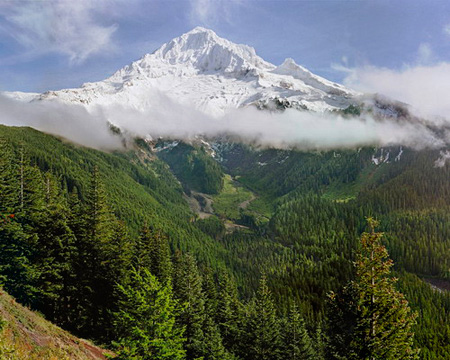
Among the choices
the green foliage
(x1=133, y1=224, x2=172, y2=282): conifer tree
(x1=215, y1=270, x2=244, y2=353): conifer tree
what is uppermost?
(x1=133, y1=224, x2=172, y2=282): conifer tree

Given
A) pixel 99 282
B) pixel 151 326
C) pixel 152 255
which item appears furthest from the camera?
pixel 152 255

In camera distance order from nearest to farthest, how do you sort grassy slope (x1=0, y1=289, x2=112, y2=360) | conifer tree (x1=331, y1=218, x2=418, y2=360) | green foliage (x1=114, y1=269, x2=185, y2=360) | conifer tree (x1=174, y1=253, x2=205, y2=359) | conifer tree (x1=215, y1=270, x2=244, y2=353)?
grassy slope (x1=0, y1=289, x2=112, y2=360), conifer tree (x1=331, y1=218, x2=418, y2=360), green foliage (x1=114, y1=269, x2=185, y2=360), conifer tree (x1=174, y1=253, x2=205, y2=359), conifer tree (x1=215, y1=270, x2=244, y2=353)

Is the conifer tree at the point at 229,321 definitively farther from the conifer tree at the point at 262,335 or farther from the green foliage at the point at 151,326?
the green foliage at the point at 151,326

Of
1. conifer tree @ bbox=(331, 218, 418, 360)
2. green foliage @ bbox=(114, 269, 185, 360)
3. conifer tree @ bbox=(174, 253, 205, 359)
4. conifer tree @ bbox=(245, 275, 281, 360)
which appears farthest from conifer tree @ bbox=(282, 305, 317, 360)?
green foliage @ bbox=(114, 269, 185, 360)

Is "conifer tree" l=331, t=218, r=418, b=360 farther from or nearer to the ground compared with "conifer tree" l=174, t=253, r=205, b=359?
farther from the ground

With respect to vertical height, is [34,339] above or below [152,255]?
below

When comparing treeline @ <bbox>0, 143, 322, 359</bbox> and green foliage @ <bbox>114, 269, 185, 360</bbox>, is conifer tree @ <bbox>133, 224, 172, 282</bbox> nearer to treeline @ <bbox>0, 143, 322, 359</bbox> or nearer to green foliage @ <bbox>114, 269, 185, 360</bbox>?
treeline @ <bbox>0, 143, 322, 359</bbox>

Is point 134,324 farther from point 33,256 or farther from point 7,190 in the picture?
point 7,190

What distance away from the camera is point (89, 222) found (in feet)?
147

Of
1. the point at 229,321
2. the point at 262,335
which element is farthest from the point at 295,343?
the point at 229,321

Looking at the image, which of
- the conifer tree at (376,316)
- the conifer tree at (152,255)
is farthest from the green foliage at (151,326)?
the conifer tree at (152,255)

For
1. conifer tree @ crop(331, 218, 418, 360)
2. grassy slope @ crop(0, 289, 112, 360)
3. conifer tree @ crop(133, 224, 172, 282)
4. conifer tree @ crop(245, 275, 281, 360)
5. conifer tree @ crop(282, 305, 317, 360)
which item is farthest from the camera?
conifer tree @ crop(282, 305, 317, 360)

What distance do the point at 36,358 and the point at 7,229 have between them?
29.5m

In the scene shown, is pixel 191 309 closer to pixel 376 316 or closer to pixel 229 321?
pixel 229 321
